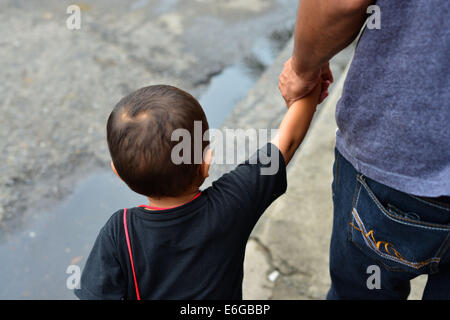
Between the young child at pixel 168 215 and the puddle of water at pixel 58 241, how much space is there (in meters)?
1.23

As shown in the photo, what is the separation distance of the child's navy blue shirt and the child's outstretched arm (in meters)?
0.14

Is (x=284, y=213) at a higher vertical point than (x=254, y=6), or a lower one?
lower

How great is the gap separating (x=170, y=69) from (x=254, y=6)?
127 cm

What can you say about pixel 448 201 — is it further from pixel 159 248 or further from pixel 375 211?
pixel 159 248

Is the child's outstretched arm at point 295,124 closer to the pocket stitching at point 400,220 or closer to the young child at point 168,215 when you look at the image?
the young child at point 168,215

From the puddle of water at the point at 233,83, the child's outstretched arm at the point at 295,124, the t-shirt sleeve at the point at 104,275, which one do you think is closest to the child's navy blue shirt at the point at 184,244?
the t-shirt sleeve at the point at 104,275

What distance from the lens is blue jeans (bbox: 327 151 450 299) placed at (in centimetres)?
111

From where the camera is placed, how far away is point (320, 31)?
1.10 m

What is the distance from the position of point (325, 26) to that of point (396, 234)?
21.7 inches

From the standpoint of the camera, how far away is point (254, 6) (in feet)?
14.1

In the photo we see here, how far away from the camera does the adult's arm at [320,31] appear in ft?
3.32

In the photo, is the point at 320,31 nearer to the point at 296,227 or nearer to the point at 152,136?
the point at 152,136

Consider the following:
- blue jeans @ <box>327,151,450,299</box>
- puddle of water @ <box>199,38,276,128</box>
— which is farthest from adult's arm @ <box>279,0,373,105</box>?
puddle of water @ <box>199,38,276,128</box>

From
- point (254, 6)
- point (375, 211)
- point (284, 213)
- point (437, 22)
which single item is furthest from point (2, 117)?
point (437, 22)
